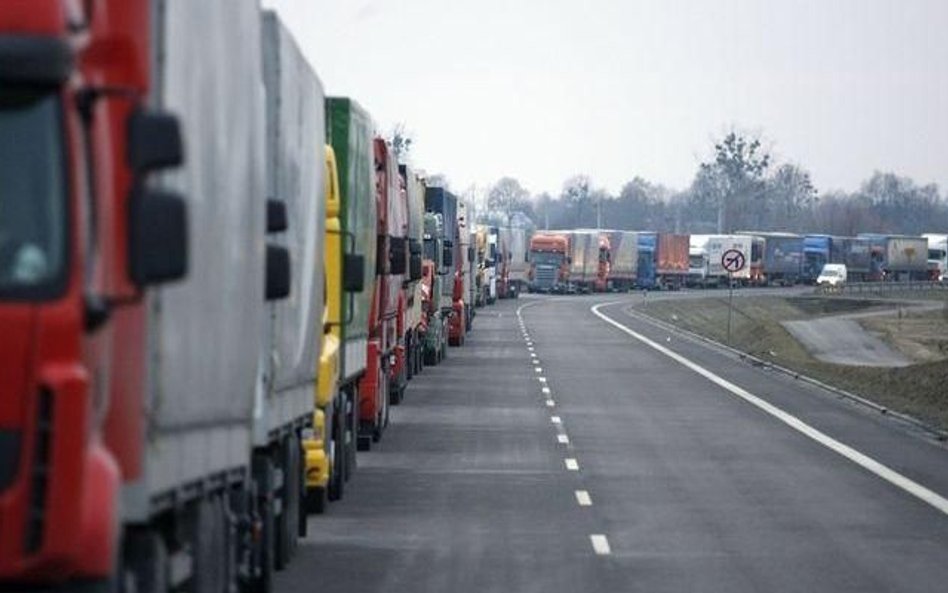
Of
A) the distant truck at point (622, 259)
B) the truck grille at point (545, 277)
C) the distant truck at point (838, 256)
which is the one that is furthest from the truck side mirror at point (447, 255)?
the distant truck at point (838, 256)

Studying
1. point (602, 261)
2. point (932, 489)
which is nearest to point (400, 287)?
point (932, 489)

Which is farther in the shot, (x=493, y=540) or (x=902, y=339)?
(x=902, y=339)

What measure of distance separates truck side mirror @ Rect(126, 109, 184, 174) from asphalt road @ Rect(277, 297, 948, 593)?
8223mm

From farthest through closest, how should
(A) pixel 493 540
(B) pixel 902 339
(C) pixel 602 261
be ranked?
(C) pixel 602 261 → (B) pixel 902 339 → (A) pixel 493 540

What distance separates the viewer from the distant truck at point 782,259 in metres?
174

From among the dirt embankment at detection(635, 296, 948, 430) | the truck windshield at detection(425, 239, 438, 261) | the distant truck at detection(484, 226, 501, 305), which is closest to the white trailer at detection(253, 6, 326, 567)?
the dirt embankment at detection(635, 296, 948, 430)

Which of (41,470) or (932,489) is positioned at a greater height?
(41,470)

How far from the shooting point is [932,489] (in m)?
26.3

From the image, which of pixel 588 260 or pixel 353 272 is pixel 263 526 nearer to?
pixel 353 272

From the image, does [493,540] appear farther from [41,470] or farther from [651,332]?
[651,332]

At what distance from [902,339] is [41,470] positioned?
9044 cm

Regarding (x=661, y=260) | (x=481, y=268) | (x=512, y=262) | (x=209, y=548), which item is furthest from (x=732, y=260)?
(x=661, y=260)

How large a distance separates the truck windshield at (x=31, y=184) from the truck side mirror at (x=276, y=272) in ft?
19.9

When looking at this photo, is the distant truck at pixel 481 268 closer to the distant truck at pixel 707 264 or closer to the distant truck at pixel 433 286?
the distant truck at pixel 433 286
